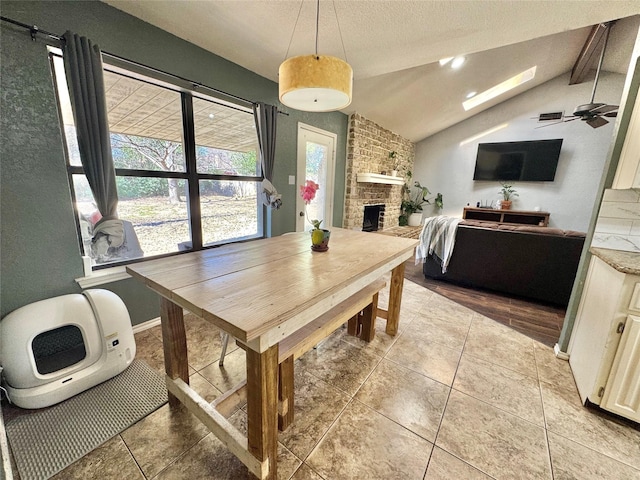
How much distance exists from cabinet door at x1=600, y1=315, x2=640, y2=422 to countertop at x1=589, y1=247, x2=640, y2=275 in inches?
9.9

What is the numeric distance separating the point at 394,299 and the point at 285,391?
3.86 ft

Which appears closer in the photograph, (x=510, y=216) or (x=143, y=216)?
(x=143, y=216)

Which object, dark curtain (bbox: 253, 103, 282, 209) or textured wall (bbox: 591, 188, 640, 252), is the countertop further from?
dark curtain (bbox: 253, 103, 282, 209)

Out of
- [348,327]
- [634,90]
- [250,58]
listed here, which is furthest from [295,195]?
[634,90]

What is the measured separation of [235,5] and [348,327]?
2.49 meters

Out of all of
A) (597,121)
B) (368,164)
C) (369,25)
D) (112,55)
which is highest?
(369,25)

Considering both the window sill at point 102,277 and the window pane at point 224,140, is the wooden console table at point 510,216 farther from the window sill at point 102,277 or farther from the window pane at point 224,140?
the window sill at point 102,277

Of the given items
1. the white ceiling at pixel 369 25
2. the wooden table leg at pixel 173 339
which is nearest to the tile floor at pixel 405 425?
the wooden table leg at pixel 173 339

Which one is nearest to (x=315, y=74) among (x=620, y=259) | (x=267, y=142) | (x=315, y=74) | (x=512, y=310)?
(x=315, y=74)

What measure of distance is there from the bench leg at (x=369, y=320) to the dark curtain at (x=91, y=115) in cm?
195

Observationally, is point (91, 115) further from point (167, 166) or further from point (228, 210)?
point (228, 210)

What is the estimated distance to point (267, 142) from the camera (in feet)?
8.91

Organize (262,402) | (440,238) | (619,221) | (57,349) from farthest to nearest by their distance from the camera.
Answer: (440,238)
(57,349)
(619,221)
(262,402)

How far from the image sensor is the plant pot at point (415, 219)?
6.74 metres
